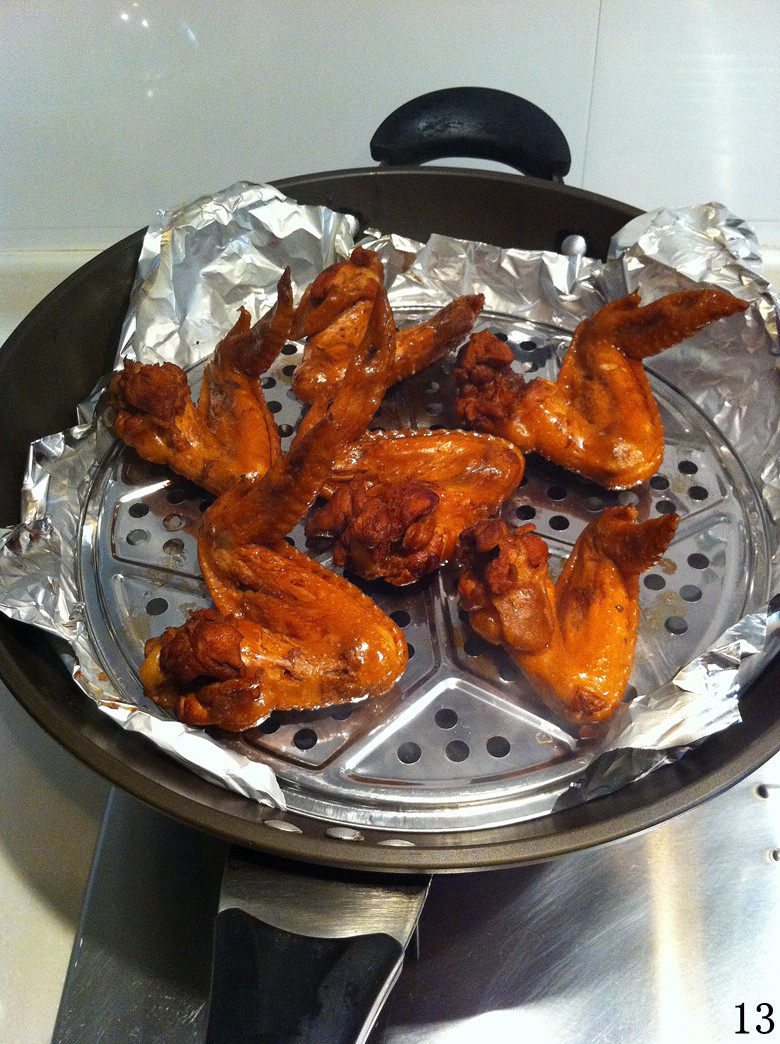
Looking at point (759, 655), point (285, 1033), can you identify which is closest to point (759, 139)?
point (759, 655)

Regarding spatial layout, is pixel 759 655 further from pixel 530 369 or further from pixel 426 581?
pixel 530 369

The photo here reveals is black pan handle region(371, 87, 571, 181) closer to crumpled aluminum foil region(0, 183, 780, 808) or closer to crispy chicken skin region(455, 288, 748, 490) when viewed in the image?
crumpled aluminum foil region(0, 183, 780, 808)

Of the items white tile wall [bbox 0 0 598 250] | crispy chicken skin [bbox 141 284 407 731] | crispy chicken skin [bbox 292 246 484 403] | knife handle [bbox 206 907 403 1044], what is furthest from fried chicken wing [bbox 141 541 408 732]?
white tile wall [bbox 0 0 598 250]

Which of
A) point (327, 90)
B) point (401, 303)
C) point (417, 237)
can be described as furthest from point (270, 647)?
point (327, 90)

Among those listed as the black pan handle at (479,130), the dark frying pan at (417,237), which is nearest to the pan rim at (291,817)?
the dark frying pan at (417,237)

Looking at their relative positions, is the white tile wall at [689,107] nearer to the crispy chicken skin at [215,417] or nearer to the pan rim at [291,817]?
the crispy chicken skin at [215,417]

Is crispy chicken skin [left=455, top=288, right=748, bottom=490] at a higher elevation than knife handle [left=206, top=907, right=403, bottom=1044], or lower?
higher

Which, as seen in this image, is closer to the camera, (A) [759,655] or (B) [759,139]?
(A) [759,655]
